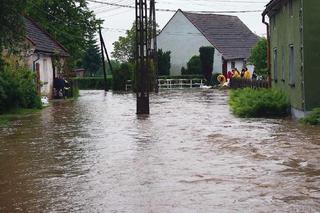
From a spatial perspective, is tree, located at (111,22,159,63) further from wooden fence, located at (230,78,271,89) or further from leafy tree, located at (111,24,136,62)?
wooden fence, located at (230,78,271,89)

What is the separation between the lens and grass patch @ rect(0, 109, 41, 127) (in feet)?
77.6

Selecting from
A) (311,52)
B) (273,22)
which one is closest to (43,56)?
(273,22)

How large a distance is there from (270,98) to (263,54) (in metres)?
25.3

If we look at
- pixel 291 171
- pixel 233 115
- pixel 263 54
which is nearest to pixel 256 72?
pixel 263 54

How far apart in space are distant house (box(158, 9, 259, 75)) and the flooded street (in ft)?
155

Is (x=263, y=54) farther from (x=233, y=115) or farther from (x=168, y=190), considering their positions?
(x=168, y=190)

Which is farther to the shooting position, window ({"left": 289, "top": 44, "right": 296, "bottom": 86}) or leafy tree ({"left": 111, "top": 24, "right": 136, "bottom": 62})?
leafy tree ({"left": 111, "top": 24, "right": 136, "bottom": 62})

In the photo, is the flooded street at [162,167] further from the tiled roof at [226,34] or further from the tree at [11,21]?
the tiled roof at [226,34]

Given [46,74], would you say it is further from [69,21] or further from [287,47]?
[287,47]

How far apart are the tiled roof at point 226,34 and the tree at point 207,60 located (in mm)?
1902

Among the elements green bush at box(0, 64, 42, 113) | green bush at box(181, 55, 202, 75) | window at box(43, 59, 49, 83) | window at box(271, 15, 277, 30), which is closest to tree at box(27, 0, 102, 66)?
window at box(43, 59, 49, 83)

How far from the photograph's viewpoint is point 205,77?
67.5 meters

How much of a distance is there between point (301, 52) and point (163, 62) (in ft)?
157

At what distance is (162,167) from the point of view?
12.2 m
